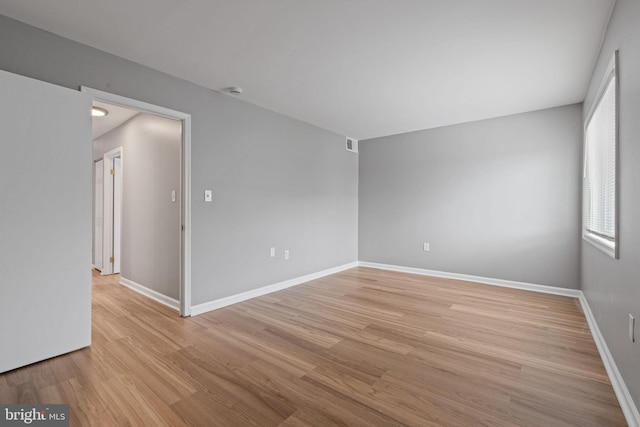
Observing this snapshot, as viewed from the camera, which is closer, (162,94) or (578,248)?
(162,94)

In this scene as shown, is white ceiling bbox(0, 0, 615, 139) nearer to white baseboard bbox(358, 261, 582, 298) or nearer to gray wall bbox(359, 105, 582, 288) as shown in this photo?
gray wall bbox(359, 105, 582, 288)

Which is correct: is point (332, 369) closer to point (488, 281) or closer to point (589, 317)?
point (589, 317)

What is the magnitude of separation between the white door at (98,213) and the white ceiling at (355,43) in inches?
136

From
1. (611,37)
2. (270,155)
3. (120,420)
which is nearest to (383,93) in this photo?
(270,155)

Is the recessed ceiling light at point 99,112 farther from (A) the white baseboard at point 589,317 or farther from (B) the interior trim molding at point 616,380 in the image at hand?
(B) the interior trim molding at point 616,380

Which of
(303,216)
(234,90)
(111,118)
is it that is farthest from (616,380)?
(111,118)

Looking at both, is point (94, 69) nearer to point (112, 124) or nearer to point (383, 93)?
point (112, 124)

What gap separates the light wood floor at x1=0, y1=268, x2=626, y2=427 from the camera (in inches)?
62.0

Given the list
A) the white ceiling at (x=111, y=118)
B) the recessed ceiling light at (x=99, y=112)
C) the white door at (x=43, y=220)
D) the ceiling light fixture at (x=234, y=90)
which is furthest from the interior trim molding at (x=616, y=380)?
the recessed ceiling light at (x=99, y=112)

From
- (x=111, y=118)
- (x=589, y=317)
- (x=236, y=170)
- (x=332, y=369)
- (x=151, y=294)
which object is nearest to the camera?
(x=332, y=369)

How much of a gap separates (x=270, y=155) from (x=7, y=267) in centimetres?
269

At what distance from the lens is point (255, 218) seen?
3729 mm

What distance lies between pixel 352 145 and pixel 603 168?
3.66m

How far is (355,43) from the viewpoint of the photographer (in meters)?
2.35
